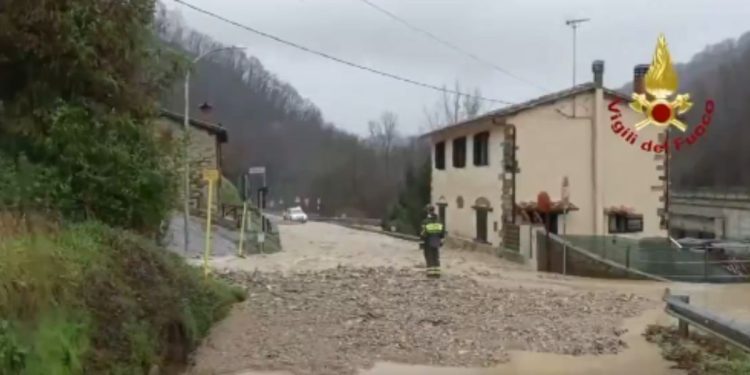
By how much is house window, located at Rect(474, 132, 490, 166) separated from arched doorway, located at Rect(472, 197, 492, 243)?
1585 mm

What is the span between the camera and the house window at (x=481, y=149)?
37750mm

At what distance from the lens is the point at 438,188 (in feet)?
148

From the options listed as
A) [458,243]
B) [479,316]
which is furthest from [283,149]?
[479,316]

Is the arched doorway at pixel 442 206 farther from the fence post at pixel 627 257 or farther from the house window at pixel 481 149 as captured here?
the fence post at pixel 627 257

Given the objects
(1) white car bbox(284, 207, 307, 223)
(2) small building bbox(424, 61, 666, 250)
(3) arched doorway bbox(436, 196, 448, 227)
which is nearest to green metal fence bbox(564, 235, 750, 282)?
(2) small building bbox(424, 61, 666, 250)

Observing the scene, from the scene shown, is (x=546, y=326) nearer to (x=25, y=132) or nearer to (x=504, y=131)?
(x=25, y=132)

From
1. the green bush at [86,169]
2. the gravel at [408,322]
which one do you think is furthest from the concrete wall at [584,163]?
the green bush at [86,169]

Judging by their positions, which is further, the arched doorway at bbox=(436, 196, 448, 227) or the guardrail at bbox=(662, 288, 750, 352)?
the arched doorway at bbox=(436, 196, 448, 227)

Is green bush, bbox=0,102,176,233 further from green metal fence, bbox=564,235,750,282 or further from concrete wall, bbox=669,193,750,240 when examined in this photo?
concrete wall, bbox=669,193,750,240

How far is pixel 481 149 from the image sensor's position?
3859 cm

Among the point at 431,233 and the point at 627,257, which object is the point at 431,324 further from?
the point at 627,257

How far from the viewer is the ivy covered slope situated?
8.48 m

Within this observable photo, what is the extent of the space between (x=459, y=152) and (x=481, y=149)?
3.13 metres

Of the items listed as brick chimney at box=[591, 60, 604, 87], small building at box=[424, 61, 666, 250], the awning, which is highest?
brick chimney at box=[591, 60, 604, 87]
